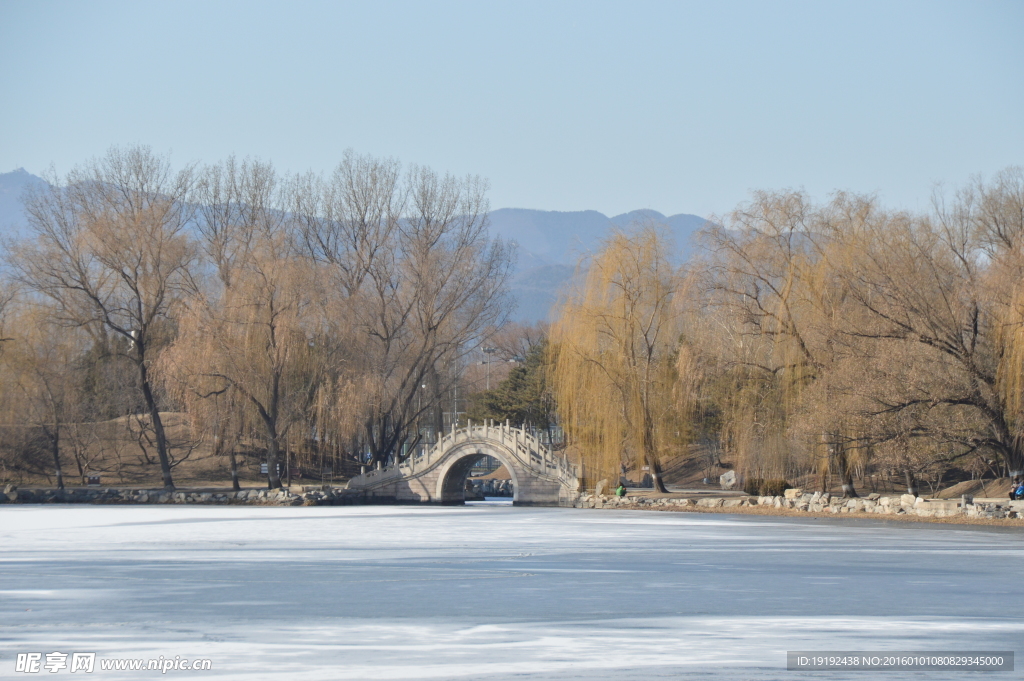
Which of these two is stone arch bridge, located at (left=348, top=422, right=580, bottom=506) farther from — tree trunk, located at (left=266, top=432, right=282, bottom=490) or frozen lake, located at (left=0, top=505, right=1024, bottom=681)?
frozen lake, located at (left=0, top=505, right=1024, bottom=681)

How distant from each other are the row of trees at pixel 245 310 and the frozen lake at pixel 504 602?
64.6 feet

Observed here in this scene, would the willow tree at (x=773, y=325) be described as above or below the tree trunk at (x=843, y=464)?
above

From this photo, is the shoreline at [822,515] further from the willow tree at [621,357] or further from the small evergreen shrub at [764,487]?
the willow tree at [621,357]

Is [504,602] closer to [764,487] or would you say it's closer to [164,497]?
[764,487]

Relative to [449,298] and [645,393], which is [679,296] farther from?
[449,298]

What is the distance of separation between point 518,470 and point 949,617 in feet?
106

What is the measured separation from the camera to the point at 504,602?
10.9m

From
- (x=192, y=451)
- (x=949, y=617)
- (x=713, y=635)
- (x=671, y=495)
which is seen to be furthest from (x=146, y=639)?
(x=192, y=451)

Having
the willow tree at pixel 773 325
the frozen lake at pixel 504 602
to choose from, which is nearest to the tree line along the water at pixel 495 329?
the willow tree at pixel 773 325

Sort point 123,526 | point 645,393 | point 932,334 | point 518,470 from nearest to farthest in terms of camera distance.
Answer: point 123,526
point 932,334
point 645,393
point 518,470

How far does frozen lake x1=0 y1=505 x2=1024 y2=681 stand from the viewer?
26.0ft

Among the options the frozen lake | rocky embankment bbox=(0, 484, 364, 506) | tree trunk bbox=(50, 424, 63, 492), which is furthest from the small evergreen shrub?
tree trunk bbox=(50, 424, 63, 492)

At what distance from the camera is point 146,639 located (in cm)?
855

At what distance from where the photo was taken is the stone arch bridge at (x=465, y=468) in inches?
1625
